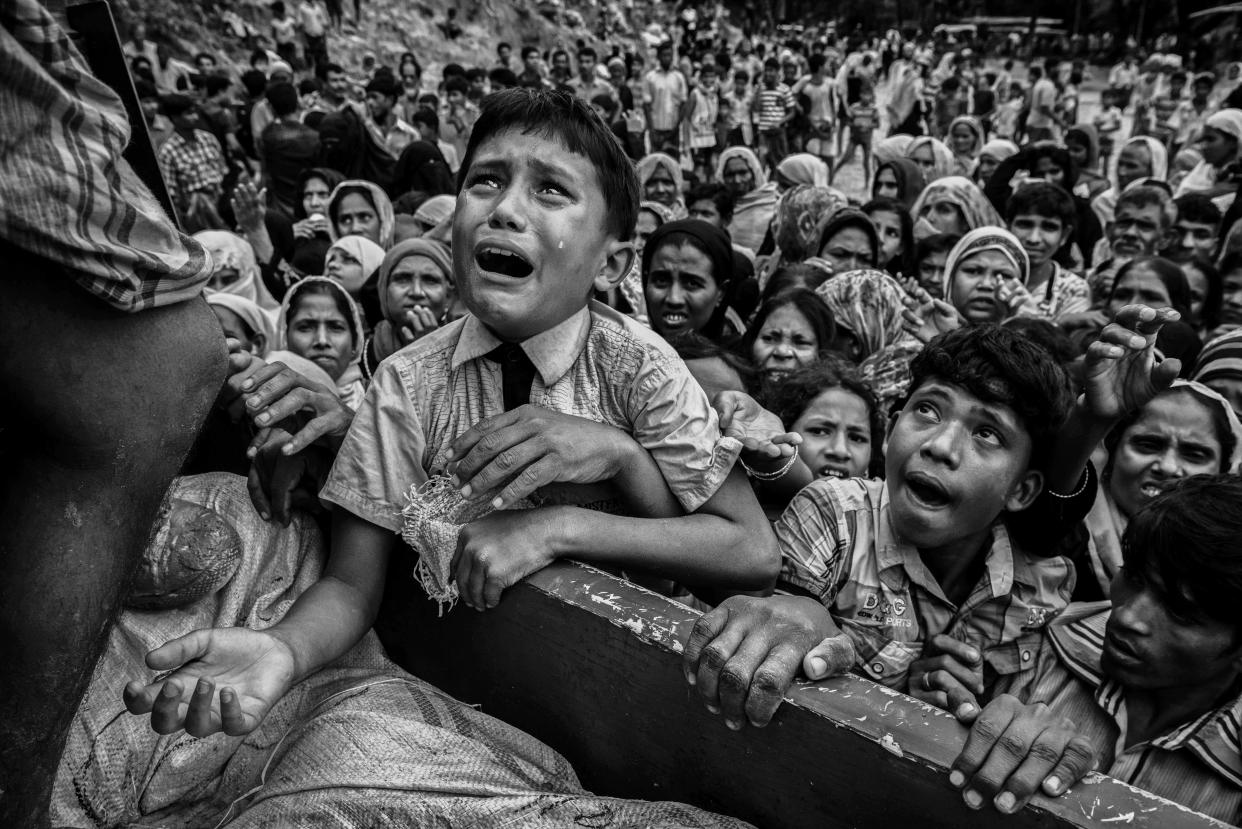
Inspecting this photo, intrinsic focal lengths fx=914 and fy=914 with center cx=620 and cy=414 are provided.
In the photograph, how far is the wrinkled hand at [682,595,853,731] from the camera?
1.39 meters

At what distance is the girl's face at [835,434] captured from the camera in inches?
115

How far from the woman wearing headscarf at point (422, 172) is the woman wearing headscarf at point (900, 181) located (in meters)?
3.84

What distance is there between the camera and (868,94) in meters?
17.3

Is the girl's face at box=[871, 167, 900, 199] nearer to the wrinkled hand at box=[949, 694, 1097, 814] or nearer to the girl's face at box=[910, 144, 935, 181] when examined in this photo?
the girl's face at box=[910, 144, 935, 181]

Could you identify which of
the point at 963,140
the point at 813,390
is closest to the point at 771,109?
the point at 963,140

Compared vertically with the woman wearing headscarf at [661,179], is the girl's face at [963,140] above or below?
below

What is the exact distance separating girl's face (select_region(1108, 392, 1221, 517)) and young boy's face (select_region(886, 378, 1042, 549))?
2.17ft

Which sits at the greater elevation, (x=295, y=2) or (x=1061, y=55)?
(x=295, y=2)

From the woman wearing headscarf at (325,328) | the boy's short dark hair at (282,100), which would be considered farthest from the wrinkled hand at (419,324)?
the boy's short dark hair at (282,100)

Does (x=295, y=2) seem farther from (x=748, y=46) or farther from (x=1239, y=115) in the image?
(x=1239, y=115)

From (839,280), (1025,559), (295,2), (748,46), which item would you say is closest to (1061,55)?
(748,46)

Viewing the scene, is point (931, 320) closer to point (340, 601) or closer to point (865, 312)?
point (865, 312)

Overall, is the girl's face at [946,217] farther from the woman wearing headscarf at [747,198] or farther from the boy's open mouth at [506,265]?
the boy's open mouth at [506,265]

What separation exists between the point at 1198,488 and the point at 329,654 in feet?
5.34
